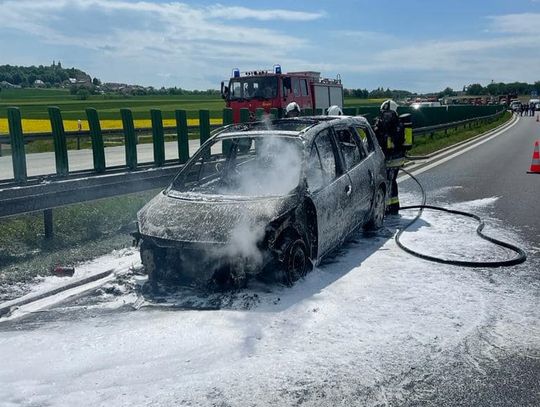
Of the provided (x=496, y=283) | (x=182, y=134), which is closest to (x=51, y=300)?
(x=496, y=283)

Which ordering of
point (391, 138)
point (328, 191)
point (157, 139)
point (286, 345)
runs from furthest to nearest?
point (157, 139) < point (391, 138) < point (328, 191) < point (286, 345)

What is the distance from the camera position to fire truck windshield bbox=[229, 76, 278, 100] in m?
21.0

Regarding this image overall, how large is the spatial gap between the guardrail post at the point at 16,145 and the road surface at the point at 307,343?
2.25 meters

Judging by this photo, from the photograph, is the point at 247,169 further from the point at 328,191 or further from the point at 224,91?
the point at 224,91

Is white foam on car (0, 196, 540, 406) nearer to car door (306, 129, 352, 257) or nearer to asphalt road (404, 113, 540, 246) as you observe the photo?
car door (306, 129, 352, 257)

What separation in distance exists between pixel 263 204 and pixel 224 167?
150 centimetres

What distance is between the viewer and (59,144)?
902 centimetres

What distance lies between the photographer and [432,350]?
4.36 metres

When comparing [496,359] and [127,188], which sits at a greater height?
[127,188]

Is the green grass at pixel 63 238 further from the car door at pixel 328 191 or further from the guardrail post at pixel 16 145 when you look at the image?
the car door at pixel 328 191

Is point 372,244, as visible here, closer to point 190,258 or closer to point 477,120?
point 190,258

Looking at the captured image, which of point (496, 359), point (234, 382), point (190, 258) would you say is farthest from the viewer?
point (190, 258)

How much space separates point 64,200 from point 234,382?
4616mm

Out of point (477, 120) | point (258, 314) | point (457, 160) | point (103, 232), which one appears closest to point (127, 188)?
point (103, 232)
